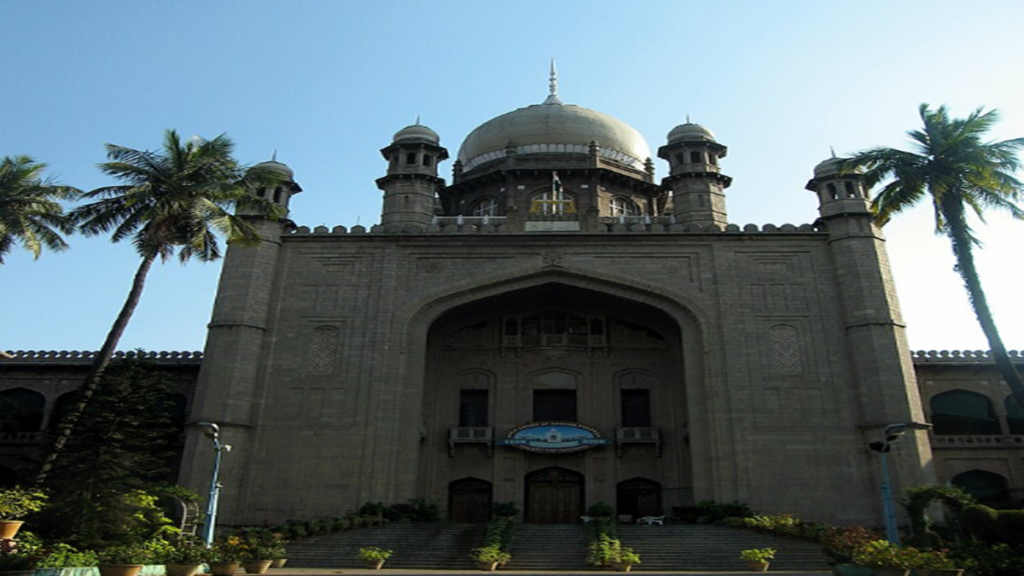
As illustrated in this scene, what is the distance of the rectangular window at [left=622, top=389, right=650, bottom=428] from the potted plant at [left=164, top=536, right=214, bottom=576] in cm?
1770

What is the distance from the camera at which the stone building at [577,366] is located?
88.8 feet

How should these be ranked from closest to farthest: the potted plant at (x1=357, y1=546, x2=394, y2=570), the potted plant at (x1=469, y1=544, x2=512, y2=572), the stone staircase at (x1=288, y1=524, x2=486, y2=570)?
the potted plant at (x1=469, y1=544, x2=512, y2=572) < the potted plant at (x1=357, y1=546, x2=394, y2=570) < the stone staircase at (x1=288, y1=524, x2=486, y2=570)

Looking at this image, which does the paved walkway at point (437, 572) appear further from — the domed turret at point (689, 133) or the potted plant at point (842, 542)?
the domed turret at point (689, 133)

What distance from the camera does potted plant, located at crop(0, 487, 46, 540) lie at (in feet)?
58.8

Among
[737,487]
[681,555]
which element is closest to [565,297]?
[737,487]

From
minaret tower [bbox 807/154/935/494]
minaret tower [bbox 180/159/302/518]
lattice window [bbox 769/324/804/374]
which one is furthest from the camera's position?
lattice window [bbox 769/324/804/374]

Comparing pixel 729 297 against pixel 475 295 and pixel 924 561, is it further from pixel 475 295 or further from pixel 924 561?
pixel 924 561

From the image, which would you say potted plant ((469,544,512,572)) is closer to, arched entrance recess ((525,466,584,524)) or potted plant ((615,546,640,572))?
potted plant ((615,546,640,572))

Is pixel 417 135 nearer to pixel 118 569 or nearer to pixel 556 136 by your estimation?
pixel 556 136

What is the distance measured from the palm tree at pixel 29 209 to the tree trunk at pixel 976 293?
28.6m

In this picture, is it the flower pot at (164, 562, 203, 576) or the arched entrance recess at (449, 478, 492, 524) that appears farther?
the arched entrance recess at (449, 478, 492, 524)

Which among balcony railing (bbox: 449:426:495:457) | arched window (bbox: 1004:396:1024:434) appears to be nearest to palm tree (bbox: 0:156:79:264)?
balcony railing (bbox: 449:426:495:457)

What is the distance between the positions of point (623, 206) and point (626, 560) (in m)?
21.2

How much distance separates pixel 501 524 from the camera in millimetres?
23922
